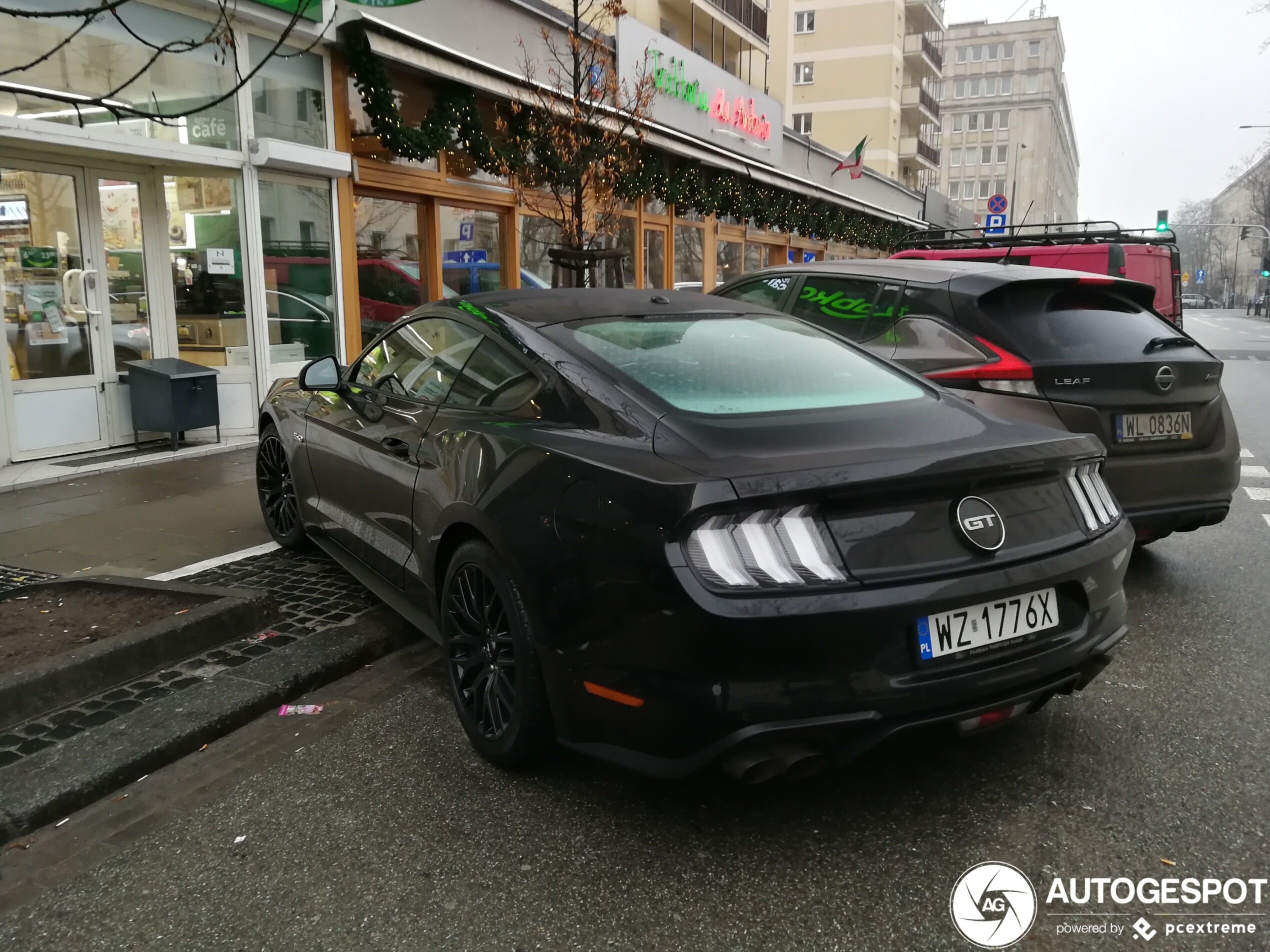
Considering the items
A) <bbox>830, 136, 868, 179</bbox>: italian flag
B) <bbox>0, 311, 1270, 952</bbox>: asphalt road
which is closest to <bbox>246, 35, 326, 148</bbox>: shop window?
<bbox>0, 311, 1270, 952</bbox>: asphalt road

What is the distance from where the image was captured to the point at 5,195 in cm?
784

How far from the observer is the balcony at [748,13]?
77.4ft

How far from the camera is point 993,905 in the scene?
2.49m

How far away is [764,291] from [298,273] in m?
5.69

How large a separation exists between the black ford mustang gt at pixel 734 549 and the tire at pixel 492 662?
0.01 meters

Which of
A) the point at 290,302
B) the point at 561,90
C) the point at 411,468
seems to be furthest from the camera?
the point at 561,90

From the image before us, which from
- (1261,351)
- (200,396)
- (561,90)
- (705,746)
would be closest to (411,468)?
(705,746)

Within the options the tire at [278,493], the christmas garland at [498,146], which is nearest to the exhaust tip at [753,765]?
the tire at [278,493]

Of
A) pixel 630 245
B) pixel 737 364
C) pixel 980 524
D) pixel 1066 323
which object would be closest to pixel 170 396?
pixel 737 364

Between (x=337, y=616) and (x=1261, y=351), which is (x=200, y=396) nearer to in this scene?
(x=337, y=616)

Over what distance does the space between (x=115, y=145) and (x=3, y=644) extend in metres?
5.50

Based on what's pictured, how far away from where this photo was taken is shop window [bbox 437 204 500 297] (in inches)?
488

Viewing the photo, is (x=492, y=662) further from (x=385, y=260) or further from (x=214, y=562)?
(x=385, y=260)

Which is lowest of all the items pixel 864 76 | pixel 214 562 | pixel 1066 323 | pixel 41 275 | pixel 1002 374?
pixel 214 562
